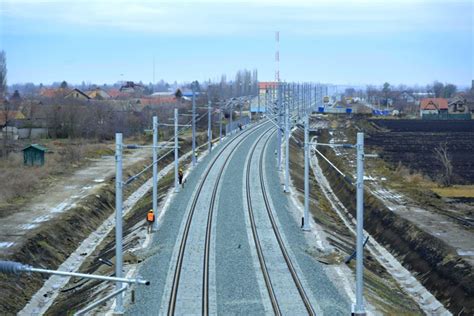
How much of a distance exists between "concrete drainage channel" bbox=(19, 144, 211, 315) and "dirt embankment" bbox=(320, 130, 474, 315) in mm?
8226

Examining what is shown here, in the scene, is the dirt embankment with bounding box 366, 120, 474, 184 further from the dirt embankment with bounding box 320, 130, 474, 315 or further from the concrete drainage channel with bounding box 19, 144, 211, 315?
the concrete drainage channel with bounding box 19, 144, 211, 315

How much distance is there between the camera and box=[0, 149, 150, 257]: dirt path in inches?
786

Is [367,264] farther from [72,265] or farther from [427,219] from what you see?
[72,265]

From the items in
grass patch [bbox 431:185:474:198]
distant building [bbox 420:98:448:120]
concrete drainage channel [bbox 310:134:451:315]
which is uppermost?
distant building [bbox 420:98:448:120]

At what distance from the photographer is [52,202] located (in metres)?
25.5

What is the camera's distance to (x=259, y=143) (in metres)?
47.2

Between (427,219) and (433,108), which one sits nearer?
(427,219)

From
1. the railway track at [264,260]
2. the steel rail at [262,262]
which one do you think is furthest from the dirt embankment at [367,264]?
the steel rail at [262,262]

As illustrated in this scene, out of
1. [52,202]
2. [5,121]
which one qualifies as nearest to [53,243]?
[52,202]

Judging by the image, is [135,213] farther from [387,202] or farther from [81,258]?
[387,202]

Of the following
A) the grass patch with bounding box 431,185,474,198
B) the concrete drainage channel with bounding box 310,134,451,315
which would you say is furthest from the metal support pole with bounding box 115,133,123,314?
the grass patch with bounding box 431,185,474,198

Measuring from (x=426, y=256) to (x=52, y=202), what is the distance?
47.3 feet

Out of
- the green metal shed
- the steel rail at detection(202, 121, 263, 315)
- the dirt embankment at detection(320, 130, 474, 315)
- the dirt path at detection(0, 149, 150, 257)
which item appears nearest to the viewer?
the steel rail at detection(202, 121, 263, 315)

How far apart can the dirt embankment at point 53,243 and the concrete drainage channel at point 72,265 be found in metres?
0.16
